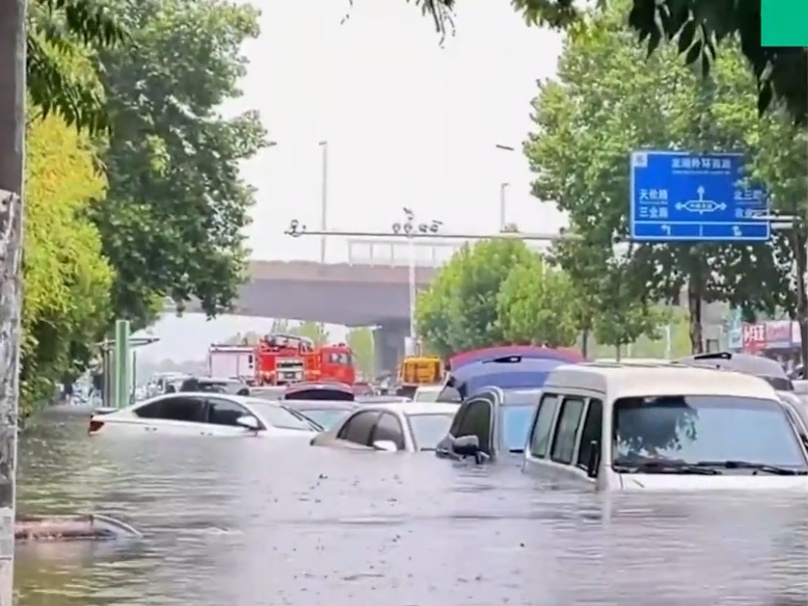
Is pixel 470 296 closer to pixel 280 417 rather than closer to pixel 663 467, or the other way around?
pixel 280 417

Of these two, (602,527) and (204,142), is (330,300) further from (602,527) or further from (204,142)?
(602,527)

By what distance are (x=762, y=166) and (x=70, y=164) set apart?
11590 millimetres

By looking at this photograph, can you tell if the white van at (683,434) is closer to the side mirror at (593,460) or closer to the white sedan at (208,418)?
the side mirror at (593,460)

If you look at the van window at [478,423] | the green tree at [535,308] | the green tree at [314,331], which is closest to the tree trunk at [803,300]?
the van window at [478,423]

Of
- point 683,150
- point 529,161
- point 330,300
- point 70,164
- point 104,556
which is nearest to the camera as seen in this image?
point 104,556

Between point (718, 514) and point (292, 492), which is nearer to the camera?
point (718, 514)

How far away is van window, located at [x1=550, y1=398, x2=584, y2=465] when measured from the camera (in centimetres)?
1274

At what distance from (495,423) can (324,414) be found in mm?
13661

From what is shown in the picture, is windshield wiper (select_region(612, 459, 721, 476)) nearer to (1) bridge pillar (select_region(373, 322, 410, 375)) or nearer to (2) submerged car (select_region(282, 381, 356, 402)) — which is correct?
(2) submerged car (select_region(282, 381, 356, 402))

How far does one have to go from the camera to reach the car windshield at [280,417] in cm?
2567

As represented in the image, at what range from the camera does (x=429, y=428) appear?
743 inches

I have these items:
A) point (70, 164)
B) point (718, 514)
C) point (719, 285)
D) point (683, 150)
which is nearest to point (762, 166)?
point (683, 150)

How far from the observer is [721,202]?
105ft

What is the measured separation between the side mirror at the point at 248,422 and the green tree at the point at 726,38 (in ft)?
60.3
